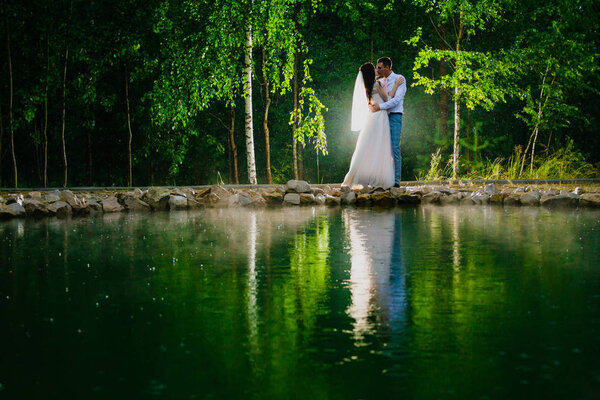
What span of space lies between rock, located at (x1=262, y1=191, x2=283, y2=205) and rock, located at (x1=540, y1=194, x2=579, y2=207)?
187 inches

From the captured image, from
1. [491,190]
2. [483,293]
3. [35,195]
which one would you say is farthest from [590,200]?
[35,195]

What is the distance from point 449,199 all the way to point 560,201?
218 centimetres

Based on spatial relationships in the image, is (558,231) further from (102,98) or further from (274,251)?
(102,98)

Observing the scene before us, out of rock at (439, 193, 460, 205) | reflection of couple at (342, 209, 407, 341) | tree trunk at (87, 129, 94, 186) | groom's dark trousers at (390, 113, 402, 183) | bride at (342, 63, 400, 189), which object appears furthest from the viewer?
tree trunk at (87, 129, 94, 186)

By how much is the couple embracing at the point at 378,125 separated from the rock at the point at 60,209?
5847mm

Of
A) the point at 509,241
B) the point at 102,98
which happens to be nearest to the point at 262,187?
the point at 102,98

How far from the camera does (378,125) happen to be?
1614cm

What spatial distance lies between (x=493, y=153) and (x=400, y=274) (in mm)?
22398

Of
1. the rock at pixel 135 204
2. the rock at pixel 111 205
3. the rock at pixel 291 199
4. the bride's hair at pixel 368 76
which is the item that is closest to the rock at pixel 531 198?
the bride's hair at pixel 368 76

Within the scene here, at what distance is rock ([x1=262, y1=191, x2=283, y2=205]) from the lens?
1520cm

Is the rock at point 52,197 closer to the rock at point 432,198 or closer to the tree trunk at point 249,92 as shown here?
the tree trunk at point 249,92

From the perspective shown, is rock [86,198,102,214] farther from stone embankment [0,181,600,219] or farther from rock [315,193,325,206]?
rock [315,193,325,206]

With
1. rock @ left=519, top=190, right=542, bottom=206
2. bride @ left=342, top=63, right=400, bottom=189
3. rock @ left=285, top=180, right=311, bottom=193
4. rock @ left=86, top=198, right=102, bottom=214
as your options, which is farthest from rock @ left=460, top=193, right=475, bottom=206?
rock @ left=86, top=198, right=102, bottom=214

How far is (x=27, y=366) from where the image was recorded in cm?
388
